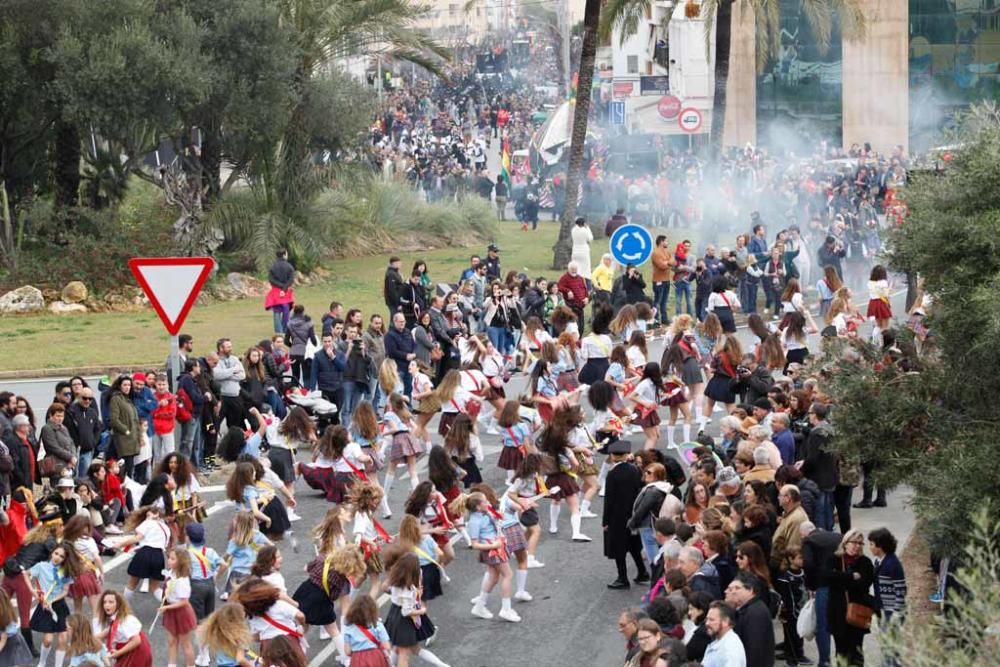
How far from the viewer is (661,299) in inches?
1176

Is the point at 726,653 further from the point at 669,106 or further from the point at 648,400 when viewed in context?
the point at 669,106

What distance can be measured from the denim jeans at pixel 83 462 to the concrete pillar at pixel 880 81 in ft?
135

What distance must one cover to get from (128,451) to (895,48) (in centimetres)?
4212

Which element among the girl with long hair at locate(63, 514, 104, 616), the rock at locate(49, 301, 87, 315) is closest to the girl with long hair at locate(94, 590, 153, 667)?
the girl with long hair at locate(63, 514, 104, 616)

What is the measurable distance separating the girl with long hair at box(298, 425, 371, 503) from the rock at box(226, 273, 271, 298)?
55.4 feet

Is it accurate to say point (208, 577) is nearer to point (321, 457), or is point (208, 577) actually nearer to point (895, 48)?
point (321, 457)

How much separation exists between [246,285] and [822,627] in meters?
22.7

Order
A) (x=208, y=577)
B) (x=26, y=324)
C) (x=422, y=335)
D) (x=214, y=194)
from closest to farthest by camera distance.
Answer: (x=208, y=577) < (x=422, y=335) < (x=26, y=324) < (x=214, y=194)

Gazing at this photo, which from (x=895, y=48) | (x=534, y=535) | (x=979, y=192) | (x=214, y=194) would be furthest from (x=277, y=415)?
(x=895, y=48)

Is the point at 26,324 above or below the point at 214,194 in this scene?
below

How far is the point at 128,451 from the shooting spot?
18188 mm

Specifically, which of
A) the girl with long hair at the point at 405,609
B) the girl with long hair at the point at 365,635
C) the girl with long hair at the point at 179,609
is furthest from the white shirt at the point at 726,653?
the girl with long hair at the point at 179,609

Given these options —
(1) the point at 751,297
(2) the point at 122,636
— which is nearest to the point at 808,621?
(2) the point at 122,636

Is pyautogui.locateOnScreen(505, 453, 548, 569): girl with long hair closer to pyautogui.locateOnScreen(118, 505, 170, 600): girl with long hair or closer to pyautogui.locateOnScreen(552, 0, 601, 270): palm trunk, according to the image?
pyautogui.locateOnScreen(118, 505, 170, 600): girl with long hair
